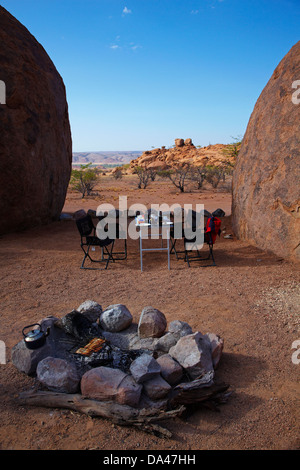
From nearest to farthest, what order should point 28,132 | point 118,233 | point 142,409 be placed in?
point 142,409 < point 118,233 < point 28,132

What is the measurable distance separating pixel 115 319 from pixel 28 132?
5863 millimetres

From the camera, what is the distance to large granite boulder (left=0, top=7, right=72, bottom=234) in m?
7.18

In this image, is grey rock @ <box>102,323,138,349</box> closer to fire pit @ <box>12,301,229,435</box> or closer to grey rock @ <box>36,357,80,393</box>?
fire pit @ <box>12,301,229,435</box>

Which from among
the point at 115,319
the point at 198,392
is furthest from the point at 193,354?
the point at 115,319

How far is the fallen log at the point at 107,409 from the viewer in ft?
7.50

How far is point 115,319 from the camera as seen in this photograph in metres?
3.54

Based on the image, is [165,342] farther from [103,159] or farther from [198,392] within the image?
[103,159]

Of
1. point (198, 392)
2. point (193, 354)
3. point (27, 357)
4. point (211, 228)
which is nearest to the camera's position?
point (198, 392)

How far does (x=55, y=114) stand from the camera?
852cm

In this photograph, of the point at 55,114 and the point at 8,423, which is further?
the point at 55,114

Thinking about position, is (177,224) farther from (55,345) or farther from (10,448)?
(10,448)

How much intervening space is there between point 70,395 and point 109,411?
1.23ft

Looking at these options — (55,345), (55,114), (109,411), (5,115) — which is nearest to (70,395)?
(109,411)

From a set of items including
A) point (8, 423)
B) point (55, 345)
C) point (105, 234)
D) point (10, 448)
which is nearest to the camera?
point (10, 448)
